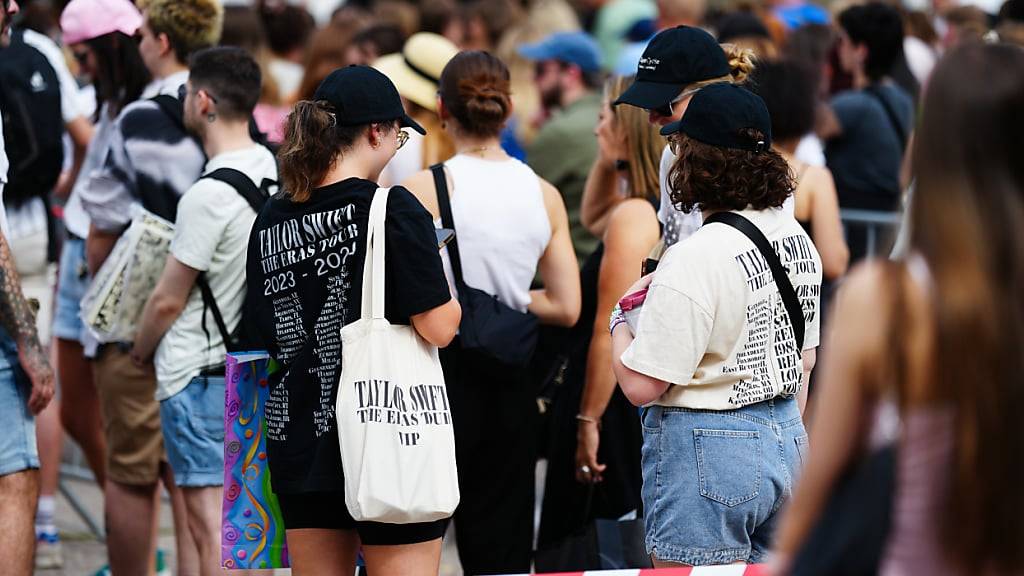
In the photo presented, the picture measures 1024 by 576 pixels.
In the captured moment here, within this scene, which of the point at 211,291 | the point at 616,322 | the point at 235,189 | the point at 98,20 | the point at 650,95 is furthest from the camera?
the point at 98,20

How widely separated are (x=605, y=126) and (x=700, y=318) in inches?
59.0

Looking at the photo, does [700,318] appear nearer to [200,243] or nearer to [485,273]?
[485,273]

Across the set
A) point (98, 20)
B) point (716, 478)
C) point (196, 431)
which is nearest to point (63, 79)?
point (98, 20)

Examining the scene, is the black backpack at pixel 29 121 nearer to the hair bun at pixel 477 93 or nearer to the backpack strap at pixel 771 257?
the hair bun at pixel 477 93

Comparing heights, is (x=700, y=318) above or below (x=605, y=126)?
A: below

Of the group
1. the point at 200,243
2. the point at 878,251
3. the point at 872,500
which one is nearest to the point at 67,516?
the point at 200,243

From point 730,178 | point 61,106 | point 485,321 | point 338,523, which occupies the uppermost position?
point 61,106

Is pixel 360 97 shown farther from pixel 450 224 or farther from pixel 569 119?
pixel 569 119

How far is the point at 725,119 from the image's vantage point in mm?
3455

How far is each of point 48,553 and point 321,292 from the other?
3.10 m

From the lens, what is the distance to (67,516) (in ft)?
22.5

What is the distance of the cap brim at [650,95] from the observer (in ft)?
13.4

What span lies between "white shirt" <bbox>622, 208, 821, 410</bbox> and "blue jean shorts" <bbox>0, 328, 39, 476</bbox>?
1941 millimetres

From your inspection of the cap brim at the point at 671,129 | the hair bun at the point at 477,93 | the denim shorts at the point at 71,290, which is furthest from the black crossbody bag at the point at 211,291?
the cap brim at the point at 671,129
